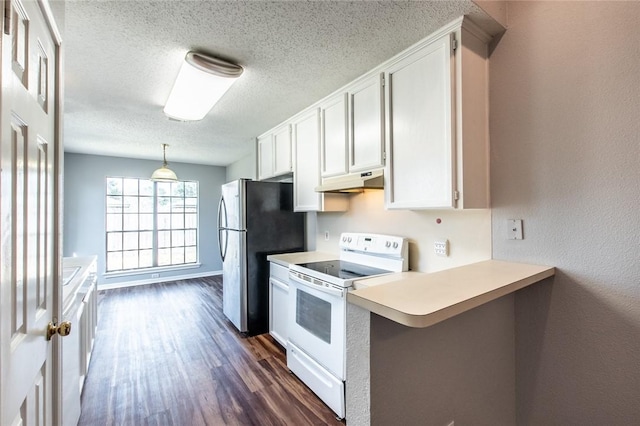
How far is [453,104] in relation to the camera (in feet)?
5.16

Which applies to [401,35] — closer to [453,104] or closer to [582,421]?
[453,104]

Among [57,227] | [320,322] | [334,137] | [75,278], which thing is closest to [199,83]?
[334,137]

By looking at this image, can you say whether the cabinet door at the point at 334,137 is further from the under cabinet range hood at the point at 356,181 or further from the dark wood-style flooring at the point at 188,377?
the dark wood-style flooring at the point at 188,377

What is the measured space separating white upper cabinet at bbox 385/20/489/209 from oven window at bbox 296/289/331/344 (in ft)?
2.97

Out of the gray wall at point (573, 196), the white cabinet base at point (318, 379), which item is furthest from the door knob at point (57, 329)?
the gray wall at point (573, 196)

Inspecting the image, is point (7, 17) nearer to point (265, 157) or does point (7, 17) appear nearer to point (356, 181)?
point (356, 181)

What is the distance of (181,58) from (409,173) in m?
1.70

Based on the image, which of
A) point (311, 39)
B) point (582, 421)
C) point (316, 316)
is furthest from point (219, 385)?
point (311, 39)

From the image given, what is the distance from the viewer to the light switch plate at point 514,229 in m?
1.57

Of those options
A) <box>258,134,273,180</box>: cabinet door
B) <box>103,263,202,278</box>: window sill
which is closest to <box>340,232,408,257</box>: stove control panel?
<box>258,134,273,180</box>: cabinet door

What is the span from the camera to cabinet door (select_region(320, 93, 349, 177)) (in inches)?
92.3

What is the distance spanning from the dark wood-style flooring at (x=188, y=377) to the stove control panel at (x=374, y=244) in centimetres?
118

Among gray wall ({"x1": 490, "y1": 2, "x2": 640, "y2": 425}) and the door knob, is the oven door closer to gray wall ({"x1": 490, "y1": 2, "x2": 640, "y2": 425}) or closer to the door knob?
gray wall ({"x1": 490, "y1": 2, "x2": 640, "y2": 425})

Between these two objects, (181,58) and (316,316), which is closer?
(181,58)
